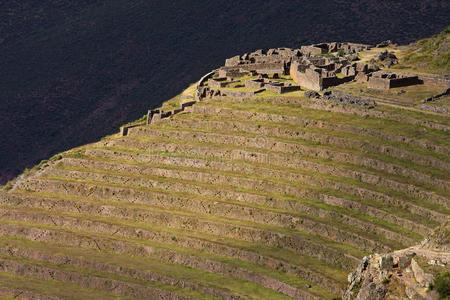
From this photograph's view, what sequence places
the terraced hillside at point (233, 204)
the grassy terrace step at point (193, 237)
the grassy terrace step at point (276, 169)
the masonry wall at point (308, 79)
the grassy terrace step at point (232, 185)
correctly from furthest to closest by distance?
the masonry wall at point (308, 79)
the grassy terrace step at point (276, 169)
the grassy terrace step at point (232, 185)
the terraced hillside at point (233, 204)
the grassy terrace step at point (193, 237)

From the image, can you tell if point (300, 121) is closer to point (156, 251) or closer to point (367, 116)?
point (367, 116)

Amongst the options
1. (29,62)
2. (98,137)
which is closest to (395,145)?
(98,137)

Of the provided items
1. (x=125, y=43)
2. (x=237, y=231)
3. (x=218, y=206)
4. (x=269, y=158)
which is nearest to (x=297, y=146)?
(x=269, y=158)

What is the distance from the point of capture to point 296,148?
217 ft

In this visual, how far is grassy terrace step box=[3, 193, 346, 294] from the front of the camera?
5447 centimetres

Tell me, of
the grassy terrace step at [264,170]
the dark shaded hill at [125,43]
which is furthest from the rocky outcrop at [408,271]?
the dark shaded hill at [125,43]

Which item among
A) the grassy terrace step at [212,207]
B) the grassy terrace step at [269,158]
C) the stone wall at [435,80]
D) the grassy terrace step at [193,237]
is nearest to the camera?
the grassy terrace step at [193,237]

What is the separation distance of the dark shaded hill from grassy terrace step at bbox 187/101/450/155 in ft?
139

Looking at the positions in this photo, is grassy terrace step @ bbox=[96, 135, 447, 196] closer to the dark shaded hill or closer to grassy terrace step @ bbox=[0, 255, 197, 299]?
grassy terrace step @ bbox=[0, 255, 197, 299]

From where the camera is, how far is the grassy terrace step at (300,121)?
62812 mm

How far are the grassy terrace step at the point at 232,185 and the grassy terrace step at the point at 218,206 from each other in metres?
0.42

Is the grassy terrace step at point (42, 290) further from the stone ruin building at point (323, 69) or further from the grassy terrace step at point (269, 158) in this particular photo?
the stone ruin building at point (323, 69)

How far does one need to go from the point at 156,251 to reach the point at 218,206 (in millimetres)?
5384

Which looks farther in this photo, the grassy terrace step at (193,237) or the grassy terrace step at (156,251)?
the grassy terrace step at (156,251)
